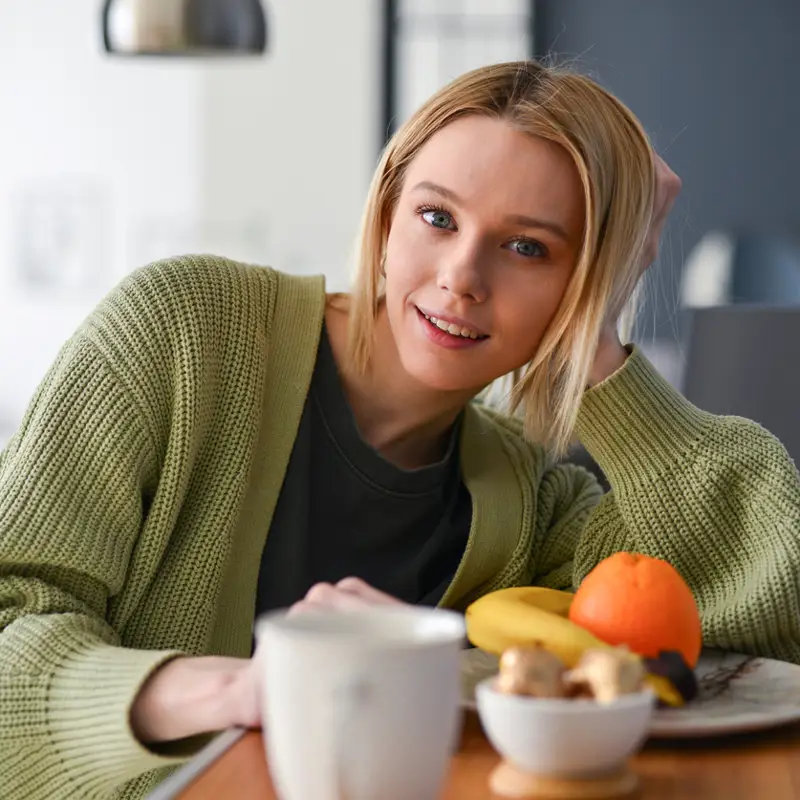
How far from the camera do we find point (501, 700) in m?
0.69

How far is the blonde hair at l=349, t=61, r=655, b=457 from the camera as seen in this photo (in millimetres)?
1321

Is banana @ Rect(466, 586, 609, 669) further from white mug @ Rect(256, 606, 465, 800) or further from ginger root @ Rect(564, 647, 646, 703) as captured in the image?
white mug @ Rect(256, 606, 465, 800)

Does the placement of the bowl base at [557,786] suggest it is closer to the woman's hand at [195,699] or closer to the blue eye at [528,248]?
the woman's hand at [195,699]

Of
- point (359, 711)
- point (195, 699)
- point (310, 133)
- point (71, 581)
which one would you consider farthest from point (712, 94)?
point (359, 711)

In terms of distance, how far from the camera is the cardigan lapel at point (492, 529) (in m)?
1.38

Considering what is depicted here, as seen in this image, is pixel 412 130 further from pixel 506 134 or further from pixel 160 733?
pixel 160 733

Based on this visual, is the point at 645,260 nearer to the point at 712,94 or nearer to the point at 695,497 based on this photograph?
the point at 695,497

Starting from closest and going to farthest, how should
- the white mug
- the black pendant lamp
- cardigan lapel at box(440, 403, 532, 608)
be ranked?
the white mug
cardigan lapel at box(440, 403, 532, 608)
the black pendant lamp

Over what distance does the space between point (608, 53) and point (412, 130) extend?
391 cm

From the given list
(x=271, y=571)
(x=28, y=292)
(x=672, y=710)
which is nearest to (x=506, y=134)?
(x=271, y=571)

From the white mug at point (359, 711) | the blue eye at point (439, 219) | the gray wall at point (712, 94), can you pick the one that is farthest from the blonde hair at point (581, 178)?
the gray wall at point (712, 94)

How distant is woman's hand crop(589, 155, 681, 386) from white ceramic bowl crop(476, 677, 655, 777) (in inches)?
27.4

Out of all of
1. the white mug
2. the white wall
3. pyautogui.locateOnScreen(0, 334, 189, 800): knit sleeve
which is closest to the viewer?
the white mug

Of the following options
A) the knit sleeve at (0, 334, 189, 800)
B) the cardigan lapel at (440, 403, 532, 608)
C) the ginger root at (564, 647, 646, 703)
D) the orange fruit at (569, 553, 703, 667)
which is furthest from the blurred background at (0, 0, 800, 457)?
the ginger root at (564, 647, 646, 703)
